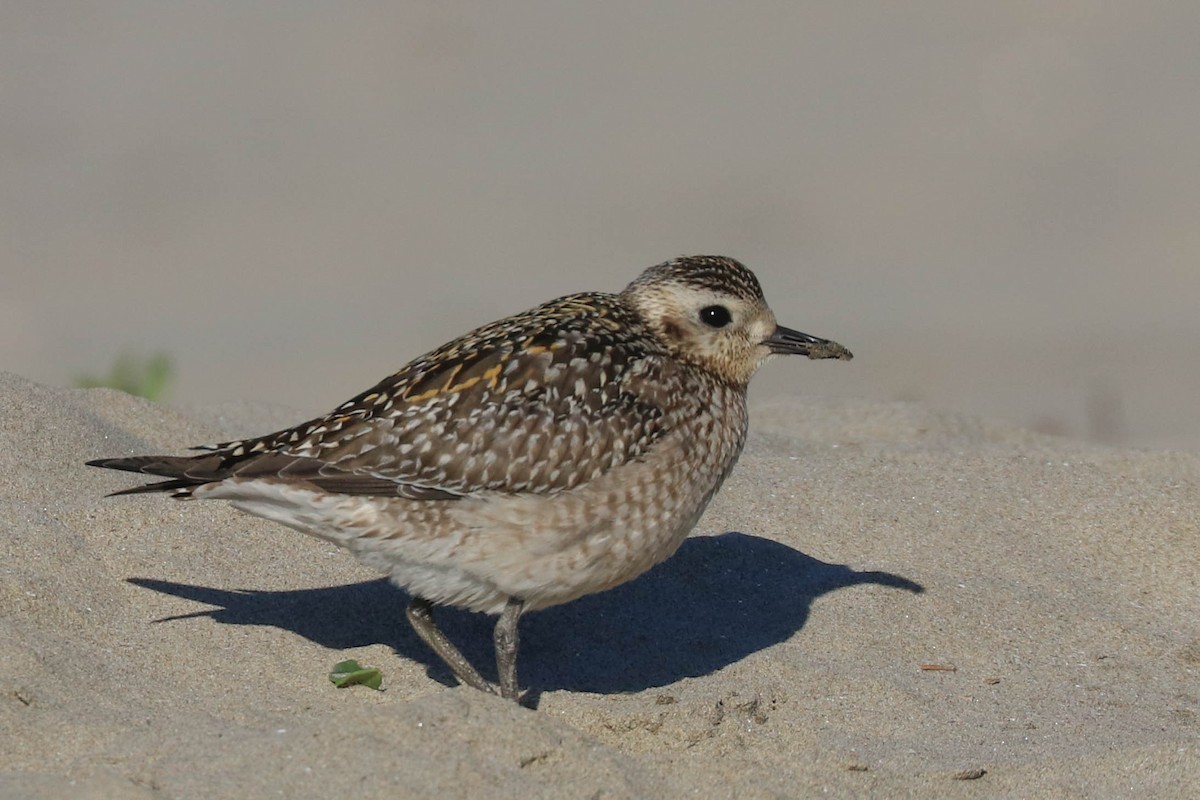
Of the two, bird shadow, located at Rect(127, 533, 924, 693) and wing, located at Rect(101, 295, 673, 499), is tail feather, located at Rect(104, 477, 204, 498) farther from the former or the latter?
bird shadow, located at Rect(127, 533, 924, 693)

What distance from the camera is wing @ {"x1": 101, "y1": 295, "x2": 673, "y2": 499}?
670 cm

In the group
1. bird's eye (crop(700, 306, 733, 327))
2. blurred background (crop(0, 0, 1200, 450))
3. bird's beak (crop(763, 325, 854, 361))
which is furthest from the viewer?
blurred background (crop(0, 0, 1200, 450))

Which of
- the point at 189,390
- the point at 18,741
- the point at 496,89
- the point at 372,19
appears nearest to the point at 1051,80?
the point at 496,89

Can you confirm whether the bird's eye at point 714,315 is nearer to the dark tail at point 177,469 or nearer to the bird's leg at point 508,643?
the bird's leg at point 508,643

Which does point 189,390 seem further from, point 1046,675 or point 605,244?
point 1046,675

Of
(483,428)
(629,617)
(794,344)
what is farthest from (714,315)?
(629,617)

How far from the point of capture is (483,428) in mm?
6805

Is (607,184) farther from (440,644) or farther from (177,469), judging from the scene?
(177,469)

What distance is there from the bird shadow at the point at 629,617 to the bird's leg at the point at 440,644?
6.1 inches

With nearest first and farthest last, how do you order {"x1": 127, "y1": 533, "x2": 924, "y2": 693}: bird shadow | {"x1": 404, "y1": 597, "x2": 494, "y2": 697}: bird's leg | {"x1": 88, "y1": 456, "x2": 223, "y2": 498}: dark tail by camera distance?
1. {"x1": 88, "y1": 456, "x2": 223, "y2": 498}: dark tail
2. {"x1": 404, "y1": 597, "x2": 494, "y2": 697}: bird's leg
3. {"x1": 127, "y1": 533, "x2": 924, "y2": 693}: bird shadow

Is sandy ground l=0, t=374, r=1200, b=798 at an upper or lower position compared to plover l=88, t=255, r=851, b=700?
lower

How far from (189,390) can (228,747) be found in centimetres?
966

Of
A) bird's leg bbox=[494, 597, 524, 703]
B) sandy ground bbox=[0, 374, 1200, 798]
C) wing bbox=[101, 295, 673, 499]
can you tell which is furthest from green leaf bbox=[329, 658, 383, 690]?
Answer: wing bbox=[101, 295, 673, 499]

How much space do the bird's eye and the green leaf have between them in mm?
2103
